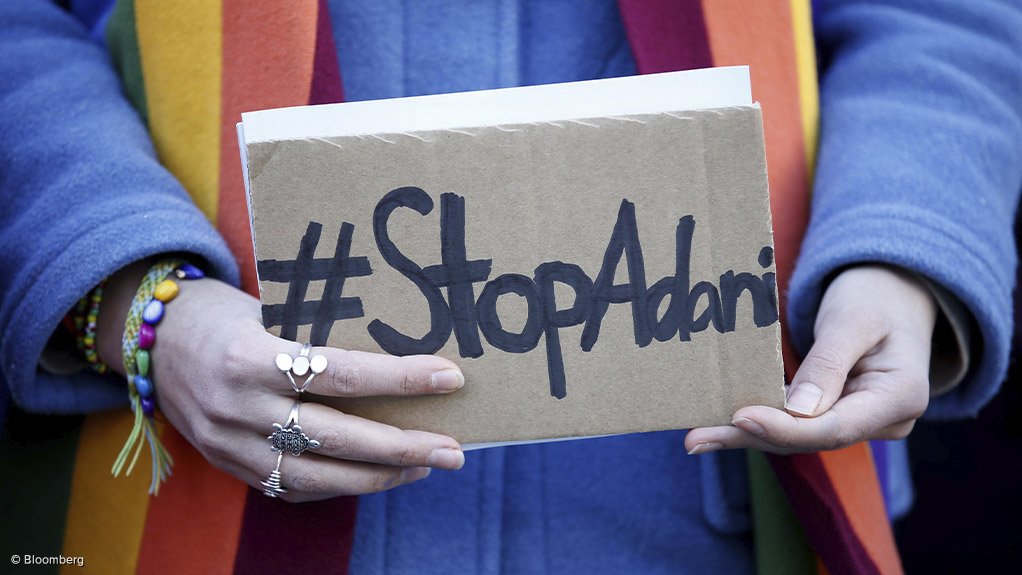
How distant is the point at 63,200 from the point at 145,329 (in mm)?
161

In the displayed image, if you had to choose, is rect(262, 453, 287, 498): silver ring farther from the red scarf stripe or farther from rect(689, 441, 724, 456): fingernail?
the red scarf stripe

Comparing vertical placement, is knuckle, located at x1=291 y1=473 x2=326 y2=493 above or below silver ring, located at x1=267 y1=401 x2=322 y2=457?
below

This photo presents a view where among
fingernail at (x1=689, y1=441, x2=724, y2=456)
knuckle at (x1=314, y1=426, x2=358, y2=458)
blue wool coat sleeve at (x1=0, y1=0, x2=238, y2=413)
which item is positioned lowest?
knuckle at (x1=314, y1=426, x2=358, y2=458)

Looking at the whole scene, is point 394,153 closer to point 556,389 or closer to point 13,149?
point 556,389

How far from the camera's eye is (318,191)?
2.19 ft

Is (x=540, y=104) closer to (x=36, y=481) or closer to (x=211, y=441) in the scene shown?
(x=211, y=441)

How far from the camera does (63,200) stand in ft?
2.60

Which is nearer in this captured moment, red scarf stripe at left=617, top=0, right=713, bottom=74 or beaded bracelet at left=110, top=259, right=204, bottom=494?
beaded bracelet at left=110, top=259, right=204, bottom=494

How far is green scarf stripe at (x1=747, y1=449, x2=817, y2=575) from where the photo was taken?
882 mm

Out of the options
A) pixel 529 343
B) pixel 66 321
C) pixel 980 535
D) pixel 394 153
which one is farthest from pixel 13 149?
pixel 980 535

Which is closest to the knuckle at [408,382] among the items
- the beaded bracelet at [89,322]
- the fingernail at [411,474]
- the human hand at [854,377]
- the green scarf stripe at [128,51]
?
the fingernail at [411,474]

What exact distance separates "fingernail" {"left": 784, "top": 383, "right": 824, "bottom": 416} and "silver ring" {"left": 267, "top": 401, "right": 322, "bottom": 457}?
16.3 inches

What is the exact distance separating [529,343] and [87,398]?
1.67 ft

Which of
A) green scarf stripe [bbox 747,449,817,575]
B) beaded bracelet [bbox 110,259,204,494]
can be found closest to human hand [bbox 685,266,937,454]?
green scarf stripe [bbox 747,449,817,575]
